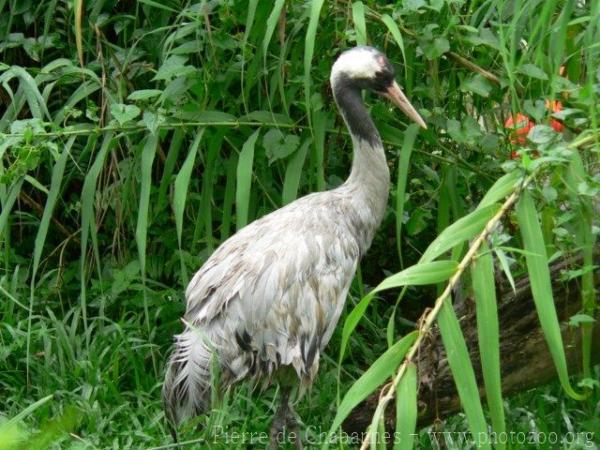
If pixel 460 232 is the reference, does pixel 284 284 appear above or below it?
below

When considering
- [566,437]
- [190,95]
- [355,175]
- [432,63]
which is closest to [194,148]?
[190,95]

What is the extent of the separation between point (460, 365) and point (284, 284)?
56.9 inches

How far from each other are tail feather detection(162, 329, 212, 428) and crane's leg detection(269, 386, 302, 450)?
343 mm

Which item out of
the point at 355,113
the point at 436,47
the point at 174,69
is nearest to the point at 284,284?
the point at 355,113

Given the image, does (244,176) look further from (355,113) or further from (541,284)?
(541,284)

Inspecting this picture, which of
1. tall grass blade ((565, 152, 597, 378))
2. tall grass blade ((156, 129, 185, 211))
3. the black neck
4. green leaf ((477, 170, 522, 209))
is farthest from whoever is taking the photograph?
tall grass blade ((156, 129, 185, 211))

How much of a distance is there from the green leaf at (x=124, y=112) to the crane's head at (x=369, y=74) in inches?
25.1

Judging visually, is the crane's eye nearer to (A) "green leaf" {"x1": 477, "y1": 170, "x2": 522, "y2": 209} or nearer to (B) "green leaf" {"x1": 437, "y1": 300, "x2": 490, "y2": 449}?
(A) "green leaf" {"x1": 477, "y1": 170, "x2": 522, "y2": 209}

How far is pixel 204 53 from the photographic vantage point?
374 cm

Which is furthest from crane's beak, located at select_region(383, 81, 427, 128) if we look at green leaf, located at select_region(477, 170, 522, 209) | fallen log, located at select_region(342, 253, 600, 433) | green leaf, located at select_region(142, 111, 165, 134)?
green leaf, located at select_region(477, 170, 522, 209)

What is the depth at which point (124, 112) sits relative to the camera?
11.5 ft

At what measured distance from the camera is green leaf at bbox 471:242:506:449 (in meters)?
2.08

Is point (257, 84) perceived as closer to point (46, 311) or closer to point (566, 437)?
point (46, 311)

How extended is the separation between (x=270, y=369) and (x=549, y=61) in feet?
3.87
